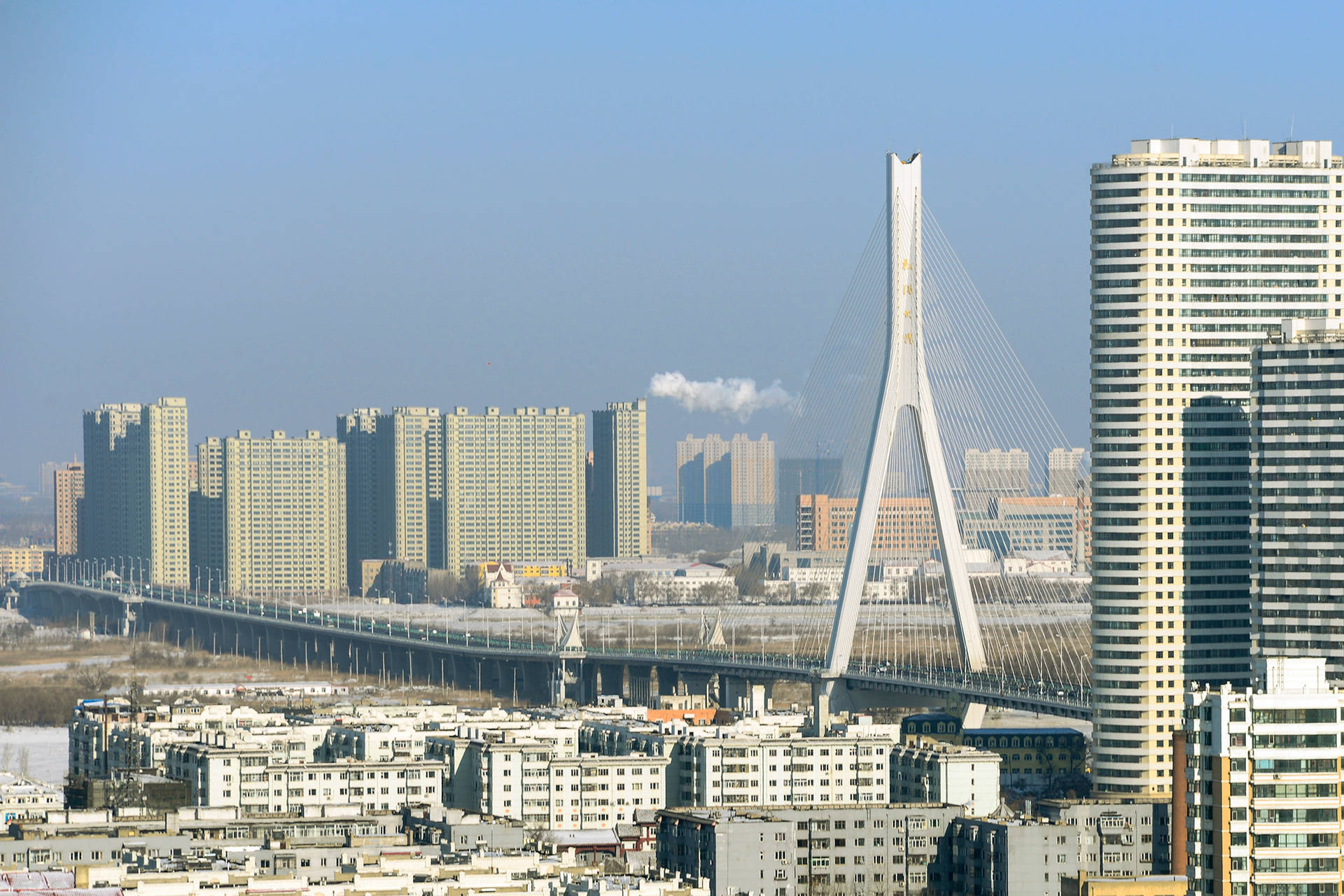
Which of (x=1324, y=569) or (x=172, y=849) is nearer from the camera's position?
(x=172, y=849)

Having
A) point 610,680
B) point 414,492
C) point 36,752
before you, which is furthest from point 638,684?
point 414,492

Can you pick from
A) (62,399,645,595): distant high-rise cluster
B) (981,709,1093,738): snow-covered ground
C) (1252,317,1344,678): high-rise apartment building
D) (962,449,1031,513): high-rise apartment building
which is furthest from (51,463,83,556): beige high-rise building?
(1252,317,1344,678): high-rise apartment building

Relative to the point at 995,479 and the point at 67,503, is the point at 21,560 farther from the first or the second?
the point at 995,479

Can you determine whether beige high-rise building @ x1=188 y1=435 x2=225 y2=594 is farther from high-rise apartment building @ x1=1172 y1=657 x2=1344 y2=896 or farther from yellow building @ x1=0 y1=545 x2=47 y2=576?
high-rise apartment building @ x1=1172 y1=657 x2=1344 y2=896

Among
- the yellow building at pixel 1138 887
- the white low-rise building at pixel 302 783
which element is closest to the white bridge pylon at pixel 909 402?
the white low-rise building at pixel 302 783

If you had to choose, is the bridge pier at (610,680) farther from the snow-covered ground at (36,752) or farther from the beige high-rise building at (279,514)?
the beige high-rise building at (279,514)

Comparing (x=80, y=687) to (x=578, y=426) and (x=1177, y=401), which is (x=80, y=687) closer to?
(x=1177, y=401)

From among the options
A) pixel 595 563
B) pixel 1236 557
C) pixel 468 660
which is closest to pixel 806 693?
pixel 468 660
